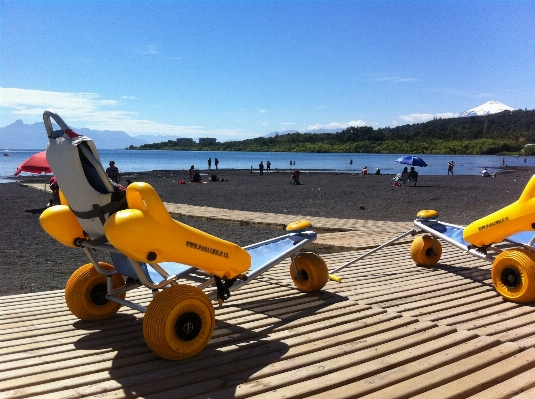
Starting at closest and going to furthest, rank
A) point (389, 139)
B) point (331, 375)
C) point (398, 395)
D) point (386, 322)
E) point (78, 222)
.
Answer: point (398, 395) < point (331, 375) < point (78, 222) < point (386, 322) < point (389, 139)

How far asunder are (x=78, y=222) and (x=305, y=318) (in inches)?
92.4

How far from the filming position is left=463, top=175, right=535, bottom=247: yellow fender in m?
5.43

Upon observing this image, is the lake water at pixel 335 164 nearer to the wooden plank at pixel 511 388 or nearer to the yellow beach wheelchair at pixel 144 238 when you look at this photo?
the yellow beach wheelchair at pixel 144 238

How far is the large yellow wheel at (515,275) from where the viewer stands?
16.9ft

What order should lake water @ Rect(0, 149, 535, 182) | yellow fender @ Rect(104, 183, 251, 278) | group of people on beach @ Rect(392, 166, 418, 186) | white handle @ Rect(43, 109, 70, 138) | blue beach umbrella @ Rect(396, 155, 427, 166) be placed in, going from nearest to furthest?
yellow fender @ Rect(104, 183, 251, 278) < white handle @ Rect(43, 109, 70, 138) < group of people on beach @ Rect(392, 166, 418, 186) < blue beach umbrella @ Rect(396, 155, 427, 166) < lake water @ Rect(0, 149, 535, 182)

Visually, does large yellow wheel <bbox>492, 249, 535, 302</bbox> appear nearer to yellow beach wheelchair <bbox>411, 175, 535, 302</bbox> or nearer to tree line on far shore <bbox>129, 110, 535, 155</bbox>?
yellow beach wheelchair <bbox>411, 175, 535, 302</bbox>

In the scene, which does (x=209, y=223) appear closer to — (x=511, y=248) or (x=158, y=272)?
(x=511, y=248)

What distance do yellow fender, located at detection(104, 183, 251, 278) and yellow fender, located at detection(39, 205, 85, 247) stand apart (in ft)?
2.58

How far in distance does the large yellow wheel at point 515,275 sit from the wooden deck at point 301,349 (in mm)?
126

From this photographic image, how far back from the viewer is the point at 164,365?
11.9 feet

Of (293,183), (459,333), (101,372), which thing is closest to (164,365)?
(101,372)

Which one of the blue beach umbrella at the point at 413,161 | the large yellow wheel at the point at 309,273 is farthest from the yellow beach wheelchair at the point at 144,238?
the blue beach umbrella at the point at 413,161

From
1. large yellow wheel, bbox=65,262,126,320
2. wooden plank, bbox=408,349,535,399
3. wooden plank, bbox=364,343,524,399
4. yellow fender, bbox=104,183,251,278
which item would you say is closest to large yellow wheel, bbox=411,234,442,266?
wooden plank, bbox=364,343,524,399

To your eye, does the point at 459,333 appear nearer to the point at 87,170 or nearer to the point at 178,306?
the point at 178,306
